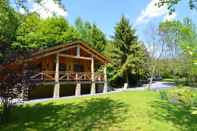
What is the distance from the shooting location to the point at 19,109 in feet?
44.2

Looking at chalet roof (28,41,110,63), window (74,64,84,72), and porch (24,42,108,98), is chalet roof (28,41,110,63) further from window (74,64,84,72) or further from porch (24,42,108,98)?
window (74,64,84,72)

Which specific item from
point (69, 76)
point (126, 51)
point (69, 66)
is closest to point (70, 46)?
point (69, 76)

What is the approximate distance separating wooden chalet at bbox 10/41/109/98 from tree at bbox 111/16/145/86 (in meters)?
7.44

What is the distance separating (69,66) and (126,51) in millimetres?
11057

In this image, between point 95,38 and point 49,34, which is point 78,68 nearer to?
point 49,34

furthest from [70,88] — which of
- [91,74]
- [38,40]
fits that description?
[38,40]

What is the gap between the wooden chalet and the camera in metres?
22.7

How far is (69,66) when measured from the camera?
93.6 ft

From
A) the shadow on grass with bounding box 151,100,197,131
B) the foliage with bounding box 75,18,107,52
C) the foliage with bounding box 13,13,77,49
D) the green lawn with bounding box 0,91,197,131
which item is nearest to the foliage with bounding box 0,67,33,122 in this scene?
the green lawn with bounding box 0,91,197,131

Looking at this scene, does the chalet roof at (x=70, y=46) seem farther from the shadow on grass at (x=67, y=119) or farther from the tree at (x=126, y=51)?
the shadow on grass at (x=67, y=119)

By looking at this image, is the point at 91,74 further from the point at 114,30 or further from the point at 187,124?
the point at 187,124

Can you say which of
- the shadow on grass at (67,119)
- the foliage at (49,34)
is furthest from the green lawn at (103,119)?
the foliage at (49,34)

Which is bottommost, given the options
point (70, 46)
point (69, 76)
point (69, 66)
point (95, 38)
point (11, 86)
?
point (11, 86)

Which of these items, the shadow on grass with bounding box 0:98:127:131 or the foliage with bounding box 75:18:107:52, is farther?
the foliage with bounding box 75:18:107:52
